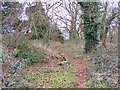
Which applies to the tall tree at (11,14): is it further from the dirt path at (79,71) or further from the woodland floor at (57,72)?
the dirt path at (79,71)

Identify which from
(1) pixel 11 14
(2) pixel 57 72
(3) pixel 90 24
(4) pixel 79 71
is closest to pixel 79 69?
(4) pixel 79 71

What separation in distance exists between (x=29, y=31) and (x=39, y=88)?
405cm

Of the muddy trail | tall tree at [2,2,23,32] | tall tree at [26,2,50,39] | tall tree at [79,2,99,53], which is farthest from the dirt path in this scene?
tall tree at [2,2,23,32]

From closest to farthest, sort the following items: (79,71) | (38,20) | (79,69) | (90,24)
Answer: (79,71), (79,69), (38,20), (90,24)

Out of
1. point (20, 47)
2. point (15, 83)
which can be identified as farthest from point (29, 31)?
point (15, 83)

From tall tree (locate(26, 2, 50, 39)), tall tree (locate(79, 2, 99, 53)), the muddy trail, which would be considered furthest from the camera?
tall tree (locate(79, 2, 99, 53))

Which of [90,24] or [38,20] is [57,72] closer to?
[38,20]

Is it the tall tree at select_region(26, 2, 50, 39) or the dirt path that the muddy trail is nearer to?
Answer: the dirt path

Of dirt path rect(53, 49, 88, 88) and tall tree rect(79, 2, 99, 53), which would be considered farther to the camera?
tall tree rect(79, 2, 99, 53)

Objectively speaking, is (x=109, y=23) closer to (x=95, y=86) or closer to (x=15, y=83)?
(x=95, y=86)

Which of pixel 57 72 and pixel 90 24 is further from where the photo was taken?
pixel 90 24

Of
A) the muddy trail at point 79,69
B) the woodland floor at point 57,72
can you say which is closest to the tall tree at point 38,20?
the woodland floor at point 57,72

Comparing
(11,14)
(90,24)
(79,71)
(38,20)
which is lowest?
(79,71)

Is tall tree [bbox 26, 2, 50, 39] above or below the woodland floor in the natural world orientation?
above
